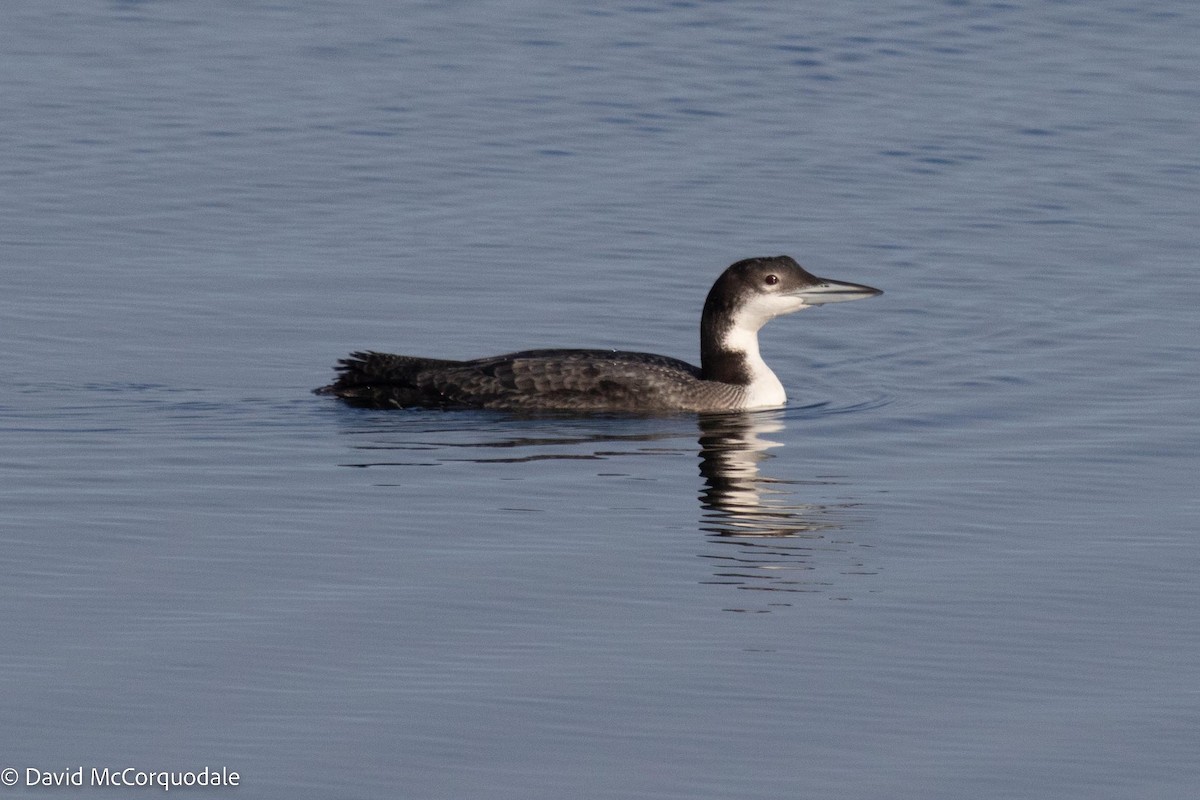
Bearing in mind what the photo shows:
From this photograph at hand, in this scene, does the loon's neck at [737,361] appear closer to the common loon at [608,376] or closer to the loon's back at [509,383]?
the common loon at [608,376]

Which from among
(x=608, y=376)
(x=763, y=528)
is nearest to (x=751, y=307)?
(x=608, y=376)

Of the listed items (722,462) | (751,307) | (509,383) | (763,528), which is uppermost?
(751,307)

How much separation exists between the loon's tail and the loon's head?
1730 millimetres

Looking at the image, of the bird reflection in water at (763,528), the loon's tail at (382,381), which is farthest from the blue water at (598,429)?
the loon's tail at (382,381)

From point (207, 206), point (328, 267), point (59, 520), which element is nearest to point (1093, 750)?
point (59, 520)

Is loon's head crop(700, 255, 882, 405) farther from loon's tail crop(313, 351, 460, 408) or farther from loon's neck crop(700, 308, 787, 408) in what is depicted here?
loon's tail crop(313, 351, 460, 408)

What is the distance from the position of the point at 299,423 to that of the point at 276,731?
592 cm

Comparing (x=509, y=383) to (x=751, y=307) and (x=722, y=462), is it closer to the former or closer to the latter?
(x=751, y=307)

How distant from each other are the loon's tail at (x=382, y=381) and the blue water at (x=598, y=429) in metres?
0.32

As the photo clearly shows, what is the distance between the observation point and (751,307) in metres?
14.7

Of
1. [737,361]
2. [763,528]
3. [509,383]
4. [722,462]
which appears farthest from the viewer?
[737,361]

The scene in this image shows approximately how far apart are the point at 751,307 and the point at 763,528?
3.72 m

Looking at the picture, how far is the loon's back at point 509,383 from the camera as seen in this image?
1415cm

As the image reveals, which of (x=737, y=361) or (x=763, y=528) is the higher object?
(x=737, y=361)
